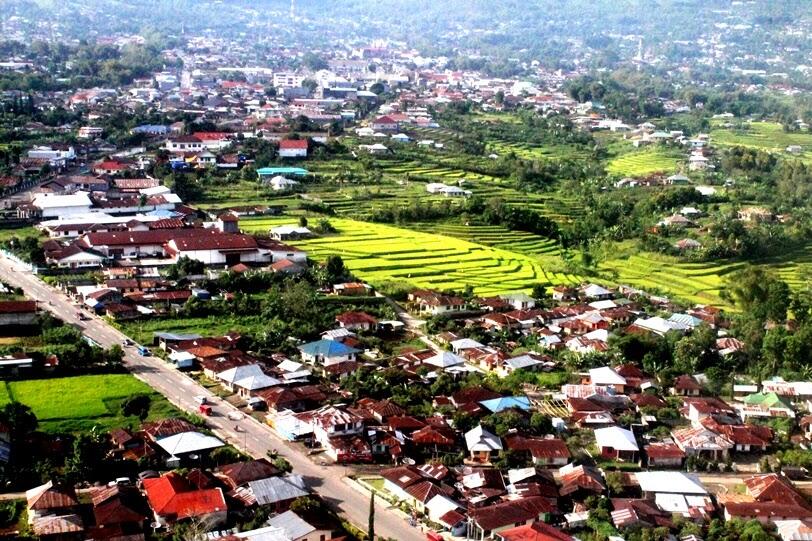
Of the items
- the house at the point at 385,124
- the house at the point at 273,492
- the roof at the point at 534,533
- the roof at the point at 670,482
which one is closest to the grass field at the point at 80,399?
the house at the point at 273,492

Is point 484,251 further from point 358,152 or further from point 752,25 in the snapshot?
point 752,25

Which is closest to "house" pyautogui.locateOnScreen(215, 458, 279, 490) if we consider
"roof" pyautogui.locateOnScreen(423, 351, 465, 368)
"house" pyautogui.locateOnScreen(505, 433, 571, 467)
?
"house" pyautogui.locateOnScreen(505, 433, 571, 467)

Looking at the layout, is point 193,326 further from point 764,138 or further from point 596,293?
point 764,138

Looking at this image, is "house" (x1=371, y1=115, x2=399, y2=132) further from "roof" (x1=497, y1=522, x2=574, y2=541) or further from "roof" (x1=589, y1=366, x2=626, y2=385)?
"roof" (x1=497, y1=522, x2=574, y2=541)

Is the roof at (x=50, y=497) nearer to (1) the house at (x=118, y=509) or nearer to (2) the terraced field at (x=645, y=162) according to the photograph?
(1) the house at (x=118, y=509)

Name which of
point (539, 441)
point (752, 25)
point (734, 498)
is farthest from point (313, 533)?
point (752, 25)

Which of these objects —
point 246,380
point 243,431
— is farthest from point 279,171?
point 243,431
